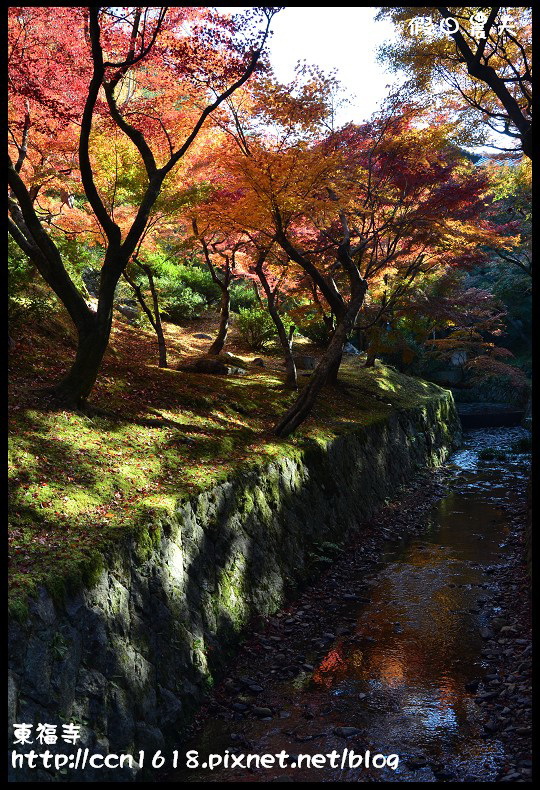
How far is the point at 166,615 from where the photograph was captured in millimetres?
6270

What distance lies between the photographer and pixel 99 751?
490 cm

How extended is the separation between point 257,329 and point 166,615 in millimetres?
17187

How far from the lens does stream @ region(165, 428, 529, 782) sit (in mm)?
5305

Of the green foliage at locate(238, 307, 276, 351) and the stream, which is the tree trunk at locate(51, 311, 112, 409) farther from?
the green foliage at locate(238, 307, 276, 351)

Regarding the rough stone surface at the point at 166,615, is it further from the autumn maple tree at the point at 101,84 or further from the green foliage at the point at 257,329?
the green foliage at the point at 257,329

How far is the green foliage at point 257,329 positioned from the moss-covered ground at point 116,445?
21.4 feet

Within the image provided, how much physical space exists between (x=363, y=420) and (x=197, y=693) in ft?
32.8

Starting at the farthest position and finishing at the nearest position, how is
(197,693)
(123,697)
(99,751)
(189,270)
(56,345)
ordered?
1. (189,270)
2. (56,345)
3. (197,693)
4. (123,697)
5. (99,751)

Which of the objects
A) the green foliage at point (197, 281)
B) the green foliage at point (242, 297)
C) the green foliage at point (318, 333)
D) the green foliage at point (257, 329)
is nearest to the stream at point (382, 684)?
the green foliage at point (257, 329)

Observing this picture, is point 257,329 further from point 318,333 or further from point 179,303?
point 179,303

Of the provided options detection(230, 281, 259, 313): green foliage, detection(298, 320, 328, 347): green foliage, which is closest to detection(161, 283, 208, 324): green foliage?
detection(230, 281, 259, 313): green foliage

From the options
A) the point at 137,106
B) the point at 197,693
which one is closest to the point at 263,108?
the point at 137,106

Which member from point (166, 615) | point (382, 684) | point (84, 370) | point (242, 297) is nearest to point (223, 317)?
point (84, 370)
